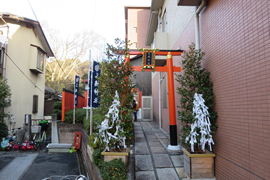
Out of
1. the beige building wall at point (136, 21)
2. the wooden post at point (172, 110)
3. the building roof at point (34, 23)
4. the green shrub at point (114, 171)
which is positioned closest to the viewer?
the green shrub at point (114, 171)

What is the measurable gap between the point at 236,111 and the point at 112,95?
300 centimetres

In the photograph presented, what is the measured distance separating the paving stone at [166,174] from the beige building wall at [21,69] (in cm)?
1163

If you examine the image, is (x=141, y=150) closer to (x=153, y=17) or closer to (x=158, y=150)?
(x=158, y=150)

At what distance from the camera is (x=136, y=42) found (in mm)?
27328

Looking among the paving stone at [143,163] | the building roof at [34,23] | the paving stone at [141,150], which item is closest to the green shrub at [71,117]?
the paving stone at [141,150]

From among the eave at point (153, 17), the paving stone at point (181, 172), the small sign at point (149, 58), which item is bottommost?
the paving stone at point (181, 172)

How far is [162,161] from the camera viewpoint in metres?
5.08

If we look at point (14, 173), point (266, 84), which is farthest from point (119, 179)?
point (14, 173)

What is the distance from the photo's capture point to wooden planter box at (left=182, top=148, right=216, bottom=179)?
3958mm

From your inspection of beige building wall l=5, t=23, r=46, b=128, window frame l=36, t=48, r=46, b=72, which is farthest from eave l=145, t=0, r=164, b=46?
window frame l=36, t=48, r=46, b=72

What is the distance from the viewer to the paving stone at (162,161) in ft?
15.9

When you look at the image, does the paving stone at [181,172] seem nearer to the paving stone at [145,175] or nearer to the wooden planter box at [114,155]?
the paving stone at [145,175]

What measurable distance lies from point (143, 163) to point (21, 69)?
514 inches

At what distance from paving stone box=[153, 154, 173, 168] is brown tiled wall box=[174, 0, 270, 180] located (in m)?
1.30
